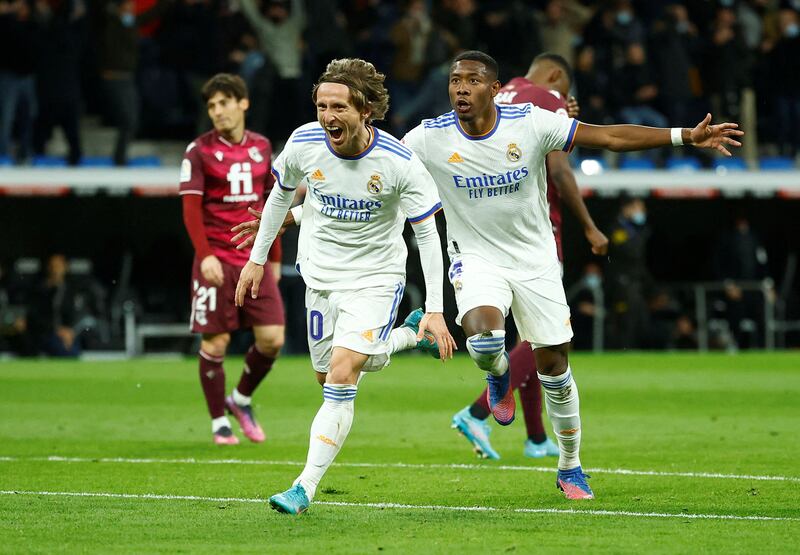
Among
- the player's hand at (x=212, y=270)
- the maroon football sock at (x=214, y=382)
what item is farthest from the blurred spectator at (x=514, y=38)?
the player's hand at (x=212, y=270)

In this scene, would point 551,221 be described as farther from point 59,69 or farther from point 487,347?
point 59,69

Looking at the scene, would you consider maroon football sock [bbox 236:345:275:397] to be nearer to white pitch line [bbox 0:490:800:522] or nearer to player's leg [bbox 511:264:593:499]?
white pitch line [bbox 0:490:800:522]

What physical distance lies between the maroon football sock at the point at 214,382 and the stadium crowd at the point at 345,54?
9.80 m

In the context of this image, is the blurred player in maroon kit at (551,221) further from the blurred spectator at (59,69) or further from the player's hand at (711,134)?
the blurred spectator at (59,69)

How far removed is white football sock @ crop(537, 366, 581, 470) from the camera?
7.49m

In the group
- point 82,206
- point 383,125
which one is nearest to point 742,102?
point 383,125

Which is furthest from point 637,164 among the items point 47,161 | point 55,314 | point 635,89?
point 55,314

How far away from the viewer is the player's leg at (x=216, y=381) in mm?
10359

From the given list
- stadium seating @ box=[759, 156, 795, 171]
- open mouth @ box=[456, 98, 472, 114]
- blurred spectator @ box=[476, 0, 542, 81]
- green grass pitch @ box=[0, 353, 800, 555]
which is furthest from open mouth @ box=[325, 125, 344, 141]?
stadium seating @ box=[759, 156, 795, 171]

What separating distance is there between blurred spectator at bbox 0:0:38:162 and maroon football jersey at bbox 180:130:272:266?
9643 mm

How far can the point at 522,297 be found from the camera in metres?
7.70

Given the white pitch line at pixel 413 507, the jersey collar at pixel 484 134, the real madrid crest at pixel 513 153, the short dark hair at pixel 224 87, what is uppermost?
the short dark hair at pixel 224 87

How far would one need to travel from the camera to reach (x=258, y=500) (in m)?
7.37

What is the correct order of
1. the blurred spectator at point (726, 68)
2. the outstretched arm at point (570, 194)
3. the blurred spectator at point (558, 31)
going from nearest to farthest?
the outstretched arm at point (570, 194) < the blurred spectator at point (558, 31) < the blurred spectator at point (726, 68)
